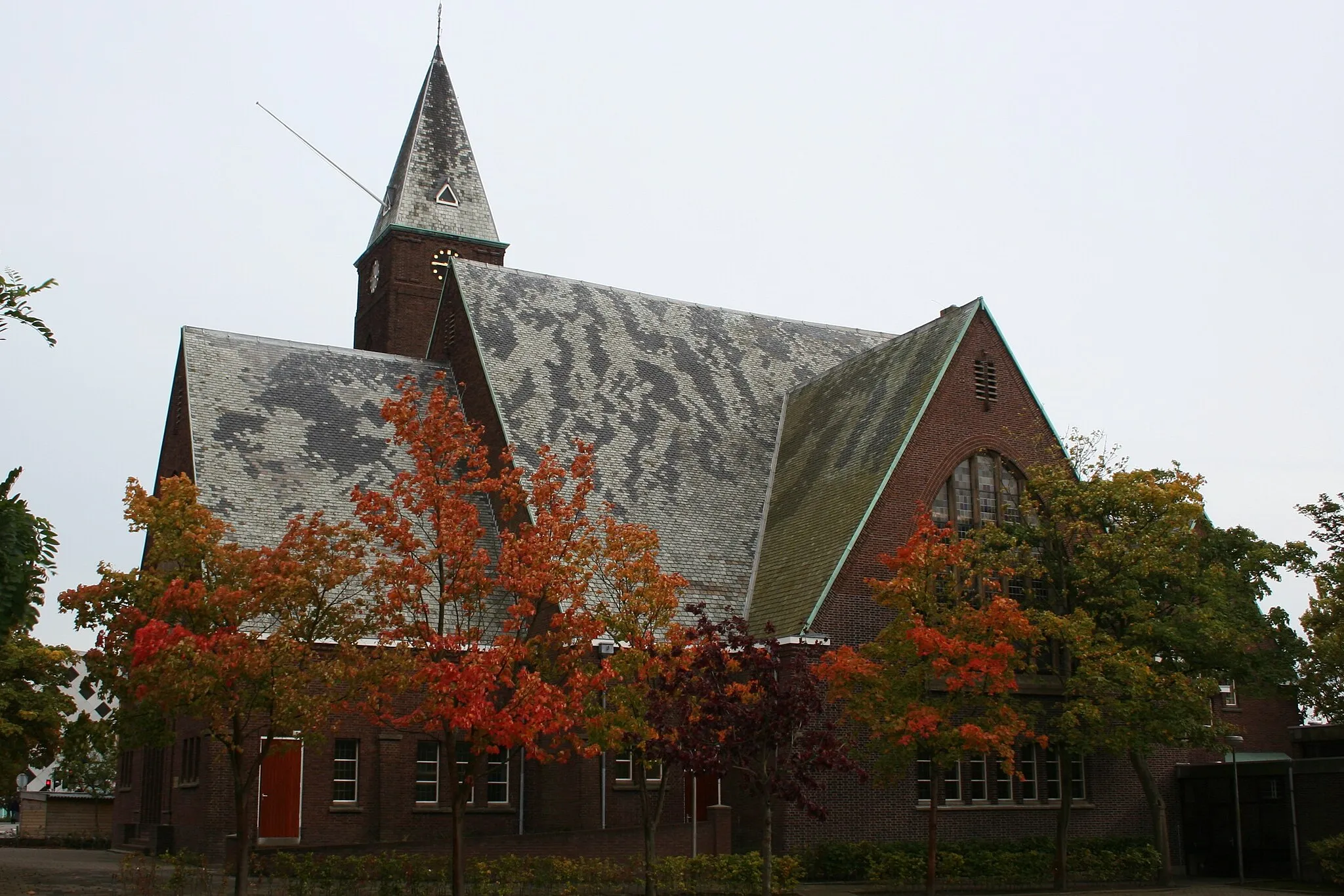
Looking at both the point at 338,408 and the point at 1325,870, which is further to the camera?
the point at 338,408

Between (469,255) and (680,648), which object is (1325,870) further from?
(469,255)

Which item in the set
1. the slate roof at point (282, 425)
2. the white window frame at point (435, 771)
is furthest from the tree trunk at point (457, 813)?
the slate roof at point (282, 425)

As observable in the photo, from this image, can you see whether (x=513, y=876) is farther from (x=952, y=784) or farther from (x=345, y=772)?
(x=952, y=784)

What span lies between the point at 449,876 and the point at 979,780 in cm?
1411

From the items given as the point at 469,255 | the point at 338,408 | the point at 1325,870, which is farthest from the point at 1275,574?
the point at 469,255

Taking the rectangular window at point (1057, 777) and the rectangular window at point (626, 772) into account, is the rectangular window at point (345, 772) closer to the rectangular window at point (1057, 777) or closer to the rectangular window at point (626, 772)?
the rectangular window at point (626, 772)

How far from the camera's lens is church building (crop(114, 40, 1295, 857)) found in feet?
101

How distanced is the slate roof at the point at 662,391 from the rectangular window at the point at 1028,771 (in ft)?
25.4

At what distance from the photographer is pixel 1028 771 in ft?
112

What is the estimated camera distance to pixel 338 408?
3681cm

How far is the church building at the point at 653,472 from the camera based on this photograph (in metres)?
30.9

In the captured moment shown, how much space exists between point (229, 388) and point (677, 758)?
18.8m

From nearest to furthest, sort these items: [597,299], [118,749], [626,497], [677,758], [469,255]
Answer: [677,758]
[118,749]
[626,497]
[597,299]
[469,255]

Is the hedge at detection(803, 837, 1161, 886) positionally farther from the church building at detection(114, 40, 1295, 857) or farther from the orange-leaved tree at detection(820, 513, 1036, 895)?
the orange-leaved tree at detection(820, 513, 1036, 895)
